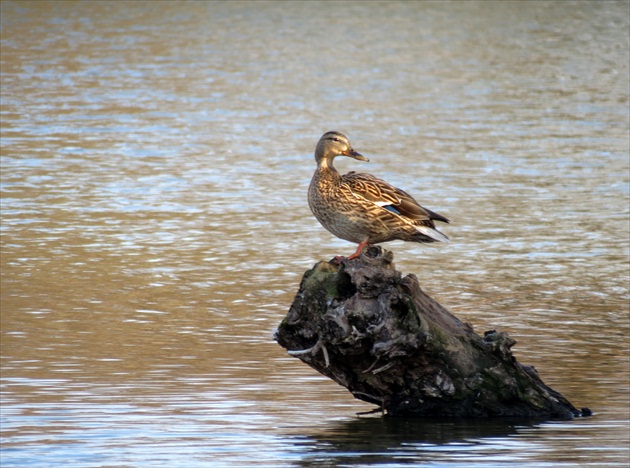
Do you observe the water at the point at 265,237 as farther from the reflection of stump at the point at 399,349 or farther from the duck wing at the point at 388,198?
the duck wing at the point at 388,198

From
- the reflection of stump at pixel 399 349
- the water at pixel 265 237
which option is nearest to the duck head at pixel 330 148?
the reflection of stump at pixel 399 349

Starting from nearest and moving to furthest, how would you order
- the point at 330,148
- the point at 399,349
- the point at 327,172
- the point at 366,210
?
the point at 399,349
the point at 366,210
the point at 327,172
the point at 330,148

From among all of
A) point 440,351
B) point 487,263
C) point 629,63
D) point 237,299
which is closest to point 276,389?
point 440,351

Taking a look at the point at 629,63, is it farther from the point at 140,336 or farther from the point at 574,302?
the point at 140,336

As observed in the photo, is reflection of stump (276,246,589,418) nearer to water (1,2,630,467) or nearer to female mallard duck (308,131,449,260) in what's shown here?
water (1,2,630,467)

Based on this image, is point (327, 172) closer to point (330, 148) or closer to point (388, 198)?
point (330, 148)

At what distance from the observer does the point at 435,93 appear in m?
34.3

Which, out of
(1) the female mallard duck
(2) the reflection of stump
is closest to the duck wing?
(1) the female mallard duck

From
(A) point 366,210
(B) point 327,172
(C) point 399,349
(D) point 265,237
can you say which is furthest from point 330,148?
(D) point 265,237

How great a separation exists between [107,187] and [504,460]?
14186mm

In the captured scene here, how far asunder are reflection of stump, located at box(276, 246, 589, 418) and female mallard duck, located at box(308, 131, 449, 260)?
0.58 meters

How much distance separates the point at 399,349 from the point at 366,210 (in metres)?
1.29

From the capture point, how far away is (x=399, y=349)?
352 inches

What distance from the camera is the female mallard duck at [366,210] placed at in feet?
32.3
